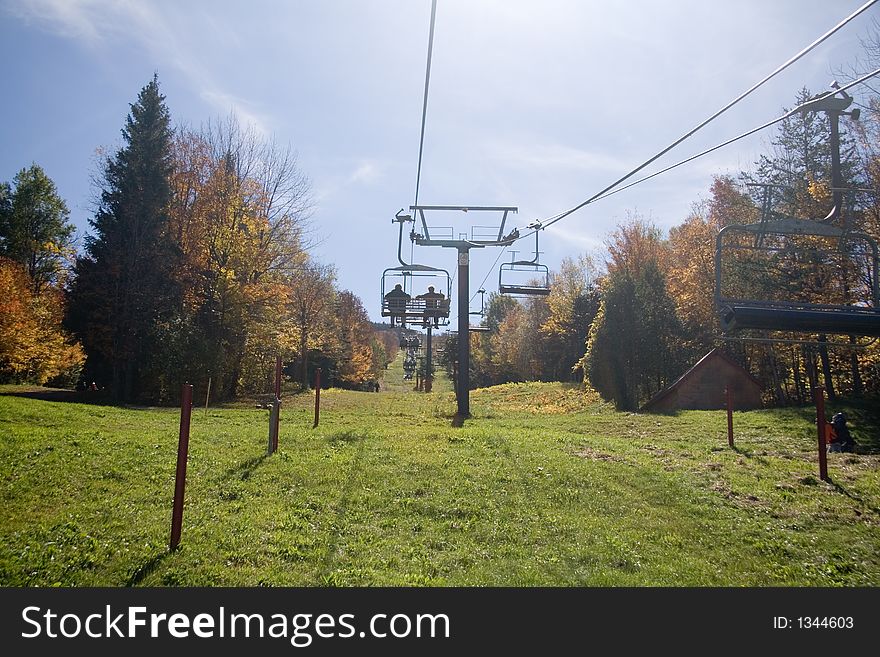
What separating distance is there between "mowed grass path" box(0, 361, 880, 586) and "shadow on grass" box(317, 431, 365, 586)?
31 millimetres

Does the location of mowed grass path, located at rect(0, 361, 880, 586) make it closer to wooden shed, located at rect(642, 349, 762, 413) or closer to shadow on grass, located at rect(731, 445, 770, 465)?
shadow on grass, located at rect(731, 445, 770, 465)

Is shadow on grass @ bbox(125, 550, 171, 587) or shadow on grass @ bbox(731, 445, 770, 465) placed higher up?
shadow on grass @ bbox(731, 445, 770, 465)

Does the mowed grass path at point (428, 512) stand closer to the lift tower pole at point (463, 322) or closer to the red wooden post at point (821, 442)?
the red wooden post at point (821, 442)

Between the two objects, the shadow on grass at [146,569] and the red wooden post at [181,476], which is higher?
the red wooden post at [181,476]

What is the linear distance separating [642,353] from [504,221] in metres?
15.0

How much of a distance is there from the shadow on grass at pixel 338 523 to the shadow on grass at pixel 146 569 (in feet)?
4.90

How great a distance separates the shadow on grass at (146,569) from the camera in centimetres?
536

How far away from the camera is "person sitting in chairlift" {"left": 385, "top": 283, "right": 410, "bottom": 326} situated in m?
23.7

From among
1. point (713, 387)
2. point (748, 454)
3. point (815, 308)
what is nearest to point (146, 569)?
point (815, 308)

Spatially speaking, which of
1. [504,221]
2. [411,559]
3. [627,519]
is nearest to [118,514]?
[411,559]

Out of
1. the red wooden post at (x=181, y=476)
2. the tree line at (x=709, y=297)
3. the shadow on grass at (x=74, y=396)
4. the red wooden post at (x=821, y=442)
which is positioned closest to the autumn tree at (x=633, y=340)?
the tree line at (x=709, y=297)

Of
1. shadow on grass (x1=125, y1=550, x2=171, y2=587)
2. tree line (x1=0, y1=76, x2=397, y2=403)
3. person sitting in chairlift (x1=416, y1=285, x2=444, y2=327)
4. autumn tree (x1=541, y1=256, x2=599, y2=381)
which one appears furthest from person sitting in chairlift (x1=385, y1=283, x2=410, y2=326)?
autumn tree (x1=541, y1=256, x2=599, y2=381)

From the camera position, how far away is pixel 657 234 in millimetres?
43594
